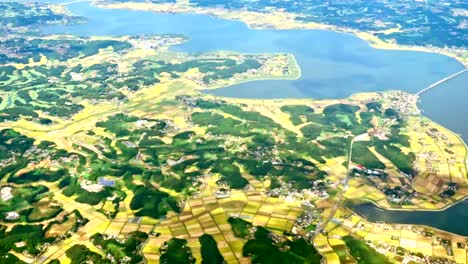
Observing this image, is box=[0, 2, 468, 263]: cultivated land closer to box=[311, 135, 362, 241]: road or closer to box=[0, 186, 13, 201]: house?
box=[0, 186, 13, 201]: house

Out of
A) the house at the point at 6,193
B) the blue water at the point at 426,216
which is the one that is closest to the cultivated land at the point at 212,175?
the house at the point at 6,193

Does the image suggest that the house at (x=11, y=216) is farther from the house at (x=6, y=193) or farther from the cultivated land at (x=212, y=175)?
the house at (x=6, y=193)

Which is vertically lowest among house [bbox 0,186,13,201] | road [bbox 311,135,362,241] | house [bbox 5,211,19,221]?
house [bbox 0,186,13,201]

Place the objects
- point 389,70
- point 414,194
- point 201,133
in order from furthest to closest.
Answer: point 389,70, point 201,133, point 414,194

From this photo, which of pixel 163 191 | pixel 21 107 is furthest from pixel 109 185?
pixel 21 107

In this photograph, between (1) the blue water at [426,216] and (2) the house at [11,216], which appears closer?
(1) the blue water at [426,216]

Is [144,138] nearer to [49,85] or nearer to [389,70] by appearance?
[49,85]

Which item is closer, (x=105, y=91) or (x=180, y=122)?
(x=180, y=122)

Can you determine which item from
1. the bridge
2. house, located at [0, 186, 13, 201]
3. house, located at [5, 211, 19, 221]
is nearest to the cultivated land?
house, located at [0, 186, 13, 201]

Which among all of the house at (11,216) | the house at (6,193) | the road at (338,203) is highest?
the road at (338,203)
